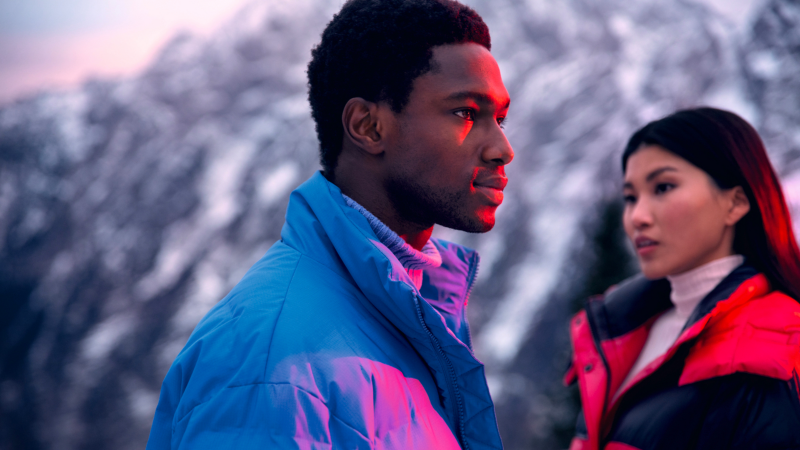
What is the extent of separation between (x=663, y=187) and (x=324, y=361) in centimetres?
209

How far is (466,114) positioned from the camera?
164cm

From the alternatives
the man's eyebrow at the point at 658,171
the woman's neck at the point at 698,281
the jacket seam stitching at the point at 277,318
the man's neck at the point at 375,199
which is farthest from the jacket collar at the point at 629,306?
the jacket seam stitching at the point at 277,318

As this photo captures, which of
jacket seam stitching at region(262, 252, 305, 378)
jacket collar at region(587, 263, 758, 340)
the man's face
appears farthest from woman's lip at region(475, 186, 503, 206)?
jacket collar at region(587, 263, 758, 340)

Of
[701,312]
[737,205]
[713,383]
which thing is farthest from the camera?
[737,205]

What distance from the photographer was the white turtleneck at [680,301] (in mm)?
2455

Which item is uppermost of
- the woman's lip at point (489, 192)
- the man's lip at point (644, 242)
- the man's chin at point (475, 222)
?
the woman's lip at point (489, 192)

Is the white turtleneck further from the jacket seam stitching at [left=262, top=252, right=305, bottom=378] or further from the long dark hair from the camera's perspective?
the jacket seam stitching at [left=262, top=252, right=305, bottom=378]

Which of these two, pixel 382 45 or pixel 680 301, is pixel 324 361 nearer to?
pixel 382 45

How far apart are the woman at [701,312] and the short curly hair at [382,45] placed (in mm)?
1394

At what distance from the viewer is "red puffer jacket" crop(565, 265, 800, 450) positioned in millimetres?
1929

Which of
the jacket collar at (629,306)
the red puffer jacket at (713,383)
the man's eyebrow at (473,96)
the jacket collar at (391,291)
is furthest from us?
the jacket collar at (629,306)

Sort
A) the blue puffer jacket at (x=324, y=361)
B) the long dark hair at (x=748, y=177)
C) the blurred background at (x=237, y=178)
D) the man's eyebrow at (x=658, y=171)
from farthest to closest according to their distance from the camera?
the blurred background at (x=237, y=178)
the man's eyebrow at (x=658, y=171)
the long dark hair at (x=748, y=177)
the blue puffer jacket at (x=324, y=361)

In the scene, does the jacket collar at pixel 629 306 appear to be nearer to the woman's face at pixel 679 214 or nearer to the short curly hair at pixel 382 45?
the woman's face at pixel 679 214

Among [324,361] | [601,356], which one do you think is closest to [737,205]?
[601,356]
